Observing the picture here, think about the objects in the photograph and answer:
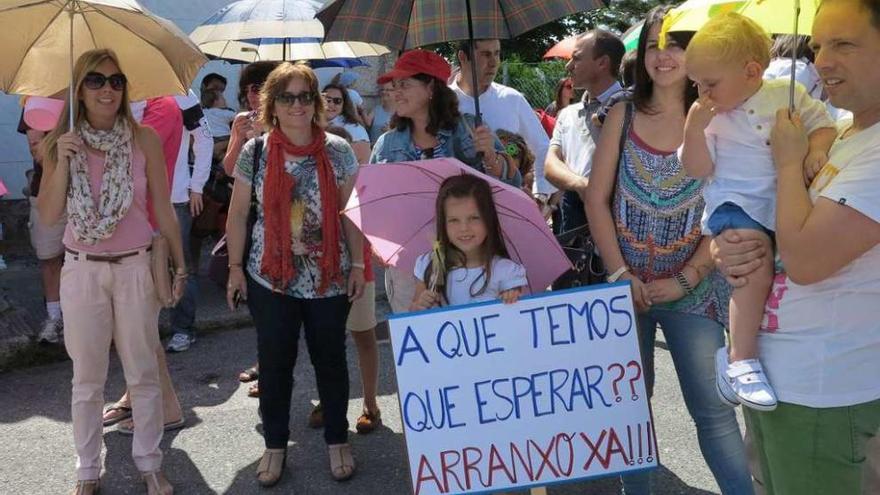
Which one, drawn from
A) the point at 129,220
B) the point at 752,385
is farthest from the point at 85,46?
the point at 752,385

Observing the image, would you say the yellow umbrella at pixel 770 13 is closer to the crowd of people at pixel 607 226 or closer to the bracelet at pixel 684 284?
the crowd of people at pixel 607 226

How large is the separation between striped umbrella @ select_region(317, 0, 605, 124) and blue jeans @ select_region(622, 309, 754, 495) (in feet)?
4.42

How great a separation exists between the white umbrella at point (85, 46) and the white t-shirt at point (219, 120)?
4133 millimetres

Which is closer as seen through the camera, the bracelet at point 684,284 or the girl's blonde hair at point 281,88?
the bracelet at point 684,284

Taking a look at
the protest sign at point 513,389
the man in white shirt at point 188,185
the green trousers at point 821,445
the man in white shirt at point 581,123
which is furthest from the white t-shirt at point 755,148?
the man in white shirt at point 188,185

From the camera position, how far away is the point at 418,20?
3.71 m

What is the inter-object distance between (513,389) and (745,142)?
3.78 feet

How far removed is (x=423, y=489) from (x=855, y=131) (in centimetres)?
172

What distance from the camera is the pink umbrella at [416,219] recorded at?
131 inches

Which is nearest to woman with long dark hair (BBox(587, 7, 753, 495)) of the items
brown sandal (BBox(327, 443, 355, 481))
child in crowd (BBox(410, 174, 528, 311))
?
child in crowd (BBox(410, 174, 528, 311))

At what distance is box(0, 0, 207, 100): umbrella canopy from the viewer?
12.1 feet

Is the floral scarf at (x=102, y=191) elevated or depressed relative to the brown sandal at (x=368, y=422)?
elevated

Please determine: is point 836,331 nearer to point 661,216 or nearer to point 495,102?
point 661,216

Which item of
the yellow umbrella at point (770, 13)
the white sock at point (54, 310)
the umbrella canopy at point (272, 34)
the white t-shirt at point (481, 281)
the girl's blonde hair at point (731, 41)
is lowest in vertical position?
the white sock at point (54, 310)
